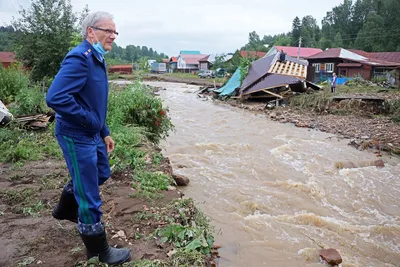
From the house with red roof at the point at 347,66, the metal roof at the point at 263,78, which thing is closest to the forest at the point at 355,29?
the house with red roof at the point at 347,66

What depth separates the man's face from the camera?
2180mm

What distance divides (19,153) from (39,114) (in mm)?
2466

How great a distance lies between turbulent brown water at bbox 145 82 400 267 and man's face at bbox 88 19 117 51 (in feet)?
8.61

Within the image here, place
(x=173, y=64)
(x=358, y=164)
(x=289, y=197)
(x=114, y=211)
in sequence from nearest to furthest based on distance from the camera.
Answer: (x=114, y=211) → (x=289, y=197) → (x=358, y=164) → (x=173, y=64)

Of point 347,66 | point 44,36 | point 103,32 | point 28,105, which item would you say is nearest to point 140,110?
point 28,105

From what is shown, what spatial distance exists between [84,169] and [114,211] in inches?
54.0

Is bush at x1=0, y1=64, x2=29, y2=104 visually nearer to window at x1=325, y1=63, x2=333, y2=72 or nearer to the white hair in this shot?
the white hair

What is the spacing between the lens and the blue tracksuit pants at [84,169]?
7.04 feet

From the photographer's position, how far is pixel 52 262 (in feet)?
8.16

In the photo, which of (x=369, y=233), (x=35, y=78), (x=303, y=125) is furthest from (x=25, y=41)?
(x=369, y=233)

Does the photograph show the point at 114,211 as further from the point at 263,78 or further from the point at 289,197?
the point at 263,78

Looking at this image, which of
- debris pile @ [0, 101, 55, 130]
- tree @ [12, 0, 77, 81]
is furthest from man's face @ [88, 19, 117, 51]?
tree @ [12, 0, 77, 81]

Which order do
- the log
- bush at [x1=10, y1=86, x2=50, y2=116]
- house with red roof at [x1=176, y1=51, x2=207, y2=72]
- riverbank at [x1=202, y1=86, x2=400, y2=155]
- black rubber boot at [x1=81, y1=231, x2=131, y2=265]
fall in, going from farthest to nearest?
house with red roof at [x1=176, y1=51, x2=207, y2=72] < riverbank at [x1=202, y1=86, x2=400, y2=155] < the log < bush at [x1=10, y1=86, x2=50, y2=116] < black rubber boot at [x1=81, y1=231, x2=131, y2=265]

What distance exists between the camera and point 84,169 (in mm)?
2170
